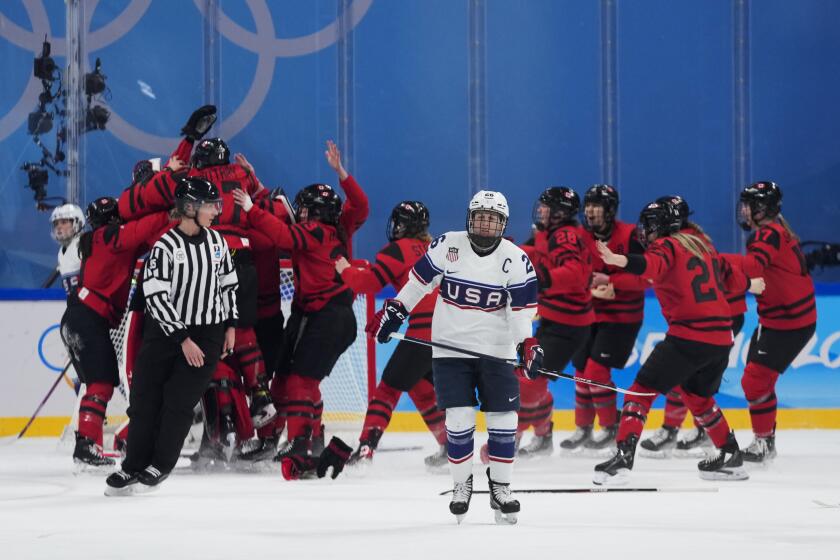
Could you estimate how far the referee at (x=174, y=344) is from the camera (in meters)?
4.80

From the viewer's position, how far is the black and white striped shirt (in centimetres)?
476

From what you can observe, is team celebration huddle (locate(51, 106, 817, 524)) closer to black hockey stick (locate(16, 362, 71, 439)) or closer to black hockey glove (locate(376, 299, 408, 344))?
black hockey glove (locate(376, 299, 408, 344))

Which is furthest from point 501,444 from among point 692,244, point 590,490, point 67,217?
point 67,217

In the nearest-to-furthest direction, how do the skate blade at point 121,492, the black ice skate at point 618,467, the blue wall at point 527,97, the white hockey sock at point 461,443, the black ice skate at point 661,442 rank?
1. the white hockey sock at point 461,443
2. the skate blade at point 121,492
3. the black ice skate at point 618,467
4. the black ice skate at point 661,442
5. the blue wall at point 527,97

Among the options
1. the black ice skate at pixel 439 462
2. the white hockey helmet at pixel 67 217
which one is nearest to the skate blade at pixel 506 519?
the black ice skate at pixel 439 462

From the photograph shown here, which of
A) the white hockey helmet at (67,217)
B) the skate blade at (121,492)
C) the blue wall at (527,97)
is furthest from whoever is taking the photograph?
the blue wall at (527,97)

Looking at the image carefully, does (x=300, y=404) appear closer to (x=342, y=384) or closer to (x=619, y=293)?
(x=342, y=384)

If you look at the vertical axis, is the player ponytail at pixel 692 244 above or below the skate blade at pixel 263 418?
above

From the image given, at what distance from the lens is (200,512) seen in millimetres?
4480

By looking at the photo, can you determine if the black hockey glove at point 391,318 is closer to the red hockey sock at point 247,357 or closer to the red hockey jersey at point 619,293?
the red hockey sock at point 247,357

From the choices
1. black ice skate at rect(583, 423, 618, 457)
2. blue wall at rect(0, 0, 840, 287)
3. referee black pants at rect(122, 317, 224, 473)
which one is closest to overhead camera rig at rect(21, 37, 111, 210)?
blue wall at rect(0, 0, 840, 287)

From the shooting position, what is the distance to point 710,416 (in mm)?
5547

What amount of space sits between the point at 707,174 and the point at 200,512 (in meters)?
6.39

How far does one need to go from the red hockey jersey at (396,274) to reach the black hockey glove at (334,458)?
26.3 inches
